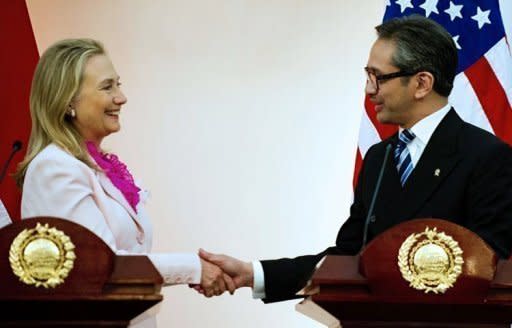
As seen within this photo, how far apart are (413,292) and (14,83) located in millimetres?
2805

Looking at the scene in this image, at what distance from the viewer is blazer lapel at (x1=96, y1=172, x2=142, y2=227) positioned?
3264mm

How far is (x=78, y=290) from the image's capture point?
2156mm

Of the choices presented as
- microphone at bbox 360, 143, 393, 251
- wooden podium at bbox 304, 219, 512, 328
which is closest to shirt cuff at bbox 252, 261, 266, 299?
microphone at bbox 360, 143, 393, 251

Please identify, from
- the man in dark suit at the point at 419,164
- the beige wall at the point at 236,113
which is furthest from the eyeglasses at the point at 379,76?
the beige wall at the point at 236,113

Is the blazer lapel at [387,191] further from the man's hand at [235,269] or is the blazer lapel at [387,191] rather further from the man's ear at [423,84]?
the man's hand at [235,269]

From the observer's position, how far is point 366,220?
3.13 meters

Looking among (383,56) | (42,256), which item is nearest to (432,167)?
(383,56)

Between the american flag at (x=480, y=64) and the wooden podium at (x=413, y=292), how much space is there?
2219 millimetres

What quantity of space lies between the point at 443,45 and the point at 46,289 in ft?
4.90

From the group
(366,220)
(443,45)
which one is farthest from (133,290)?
(443,45)

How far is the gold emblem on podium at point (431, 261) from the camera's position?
7.23 ft

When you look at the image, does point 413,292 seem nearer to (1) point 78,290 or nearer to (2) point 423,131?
(1) point 78,290

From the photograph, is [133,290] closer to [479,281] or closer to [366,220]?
[479,281]

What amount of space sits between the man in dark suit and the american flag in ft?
3.86
